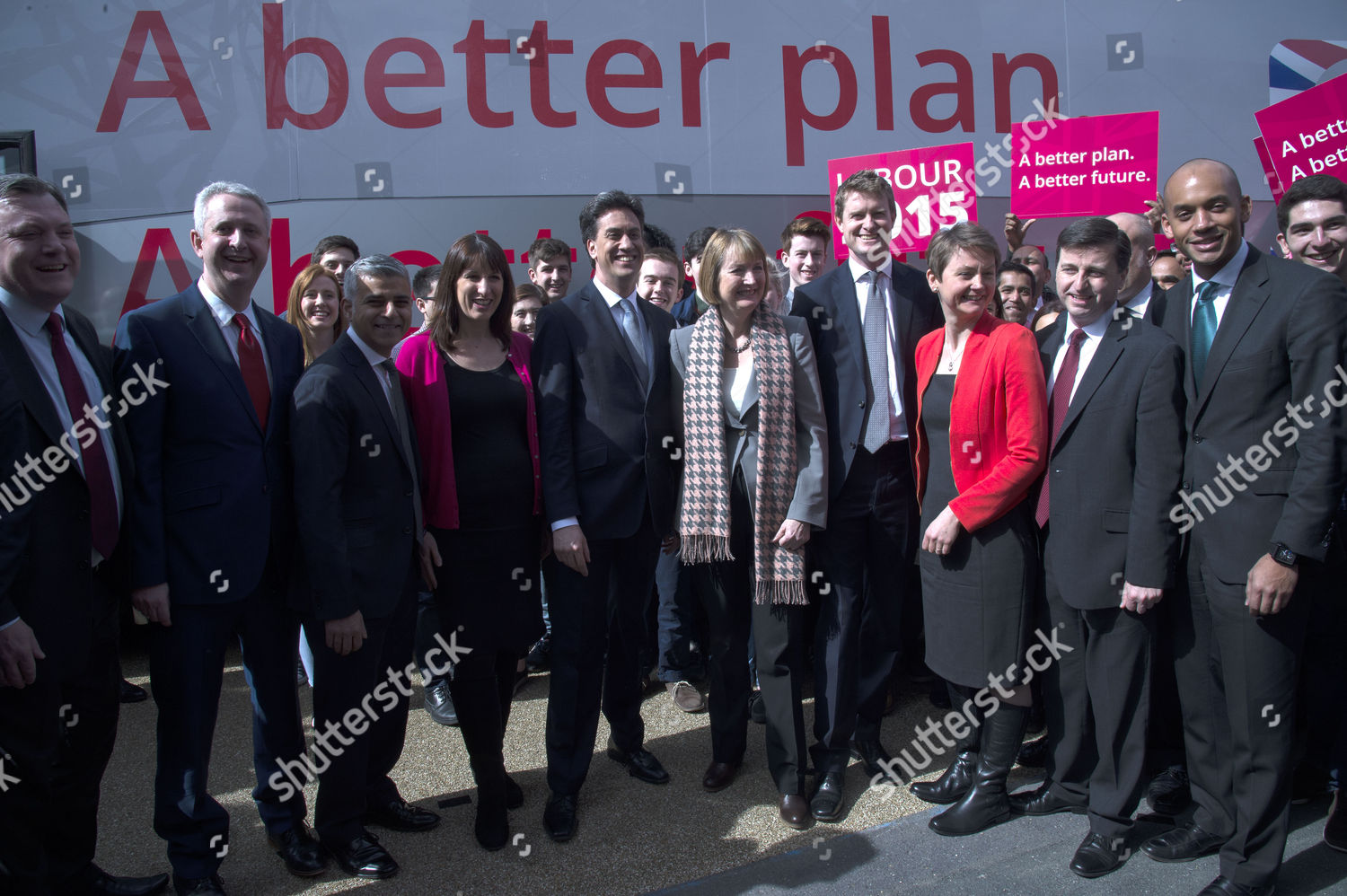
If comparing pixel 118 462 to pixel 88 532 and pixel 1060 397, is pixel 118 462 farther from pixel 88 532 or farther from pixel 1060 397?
pixel 1060 397

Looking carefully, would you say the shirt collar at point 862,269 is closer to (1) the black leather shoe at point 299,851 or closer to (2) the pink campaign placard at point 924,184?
(2) the pink campaign placard at point 924,184

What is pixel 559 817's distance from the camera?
303 centimetres

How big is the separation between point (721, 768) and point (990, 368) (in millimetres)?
1802

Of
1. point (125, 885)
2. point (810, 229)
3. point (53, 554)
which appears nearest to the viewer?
point (53, 554)

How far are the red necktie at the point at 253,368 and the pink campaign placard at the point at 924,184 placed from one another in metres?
3.33

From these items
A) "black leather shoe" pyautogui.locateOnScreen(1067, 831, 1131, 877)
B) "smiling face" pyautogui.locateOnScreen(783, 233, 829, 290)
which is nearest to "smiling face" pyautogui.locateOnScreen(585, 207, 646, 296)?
"smiling face" pyautogui.locateOnScreen(783, 233, 829, 290)

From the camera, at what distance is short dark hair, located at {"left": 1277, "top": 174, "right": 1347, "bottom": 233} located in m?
3.23

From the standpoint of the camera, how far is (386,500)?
9.18ft

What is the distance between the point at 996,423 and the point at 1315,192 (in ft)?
5.28

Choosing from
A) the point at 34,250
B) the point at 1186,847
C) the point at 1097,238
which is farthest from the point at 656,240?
the point at 1186,847

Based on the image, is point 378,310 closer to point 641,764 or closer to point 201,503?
point 201,503

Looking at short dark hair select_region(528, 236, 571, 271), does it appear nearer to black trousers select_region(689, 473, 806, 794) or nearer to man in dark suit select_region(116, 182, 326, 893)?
man in dark suit select_region(116, 182, 326, 893)

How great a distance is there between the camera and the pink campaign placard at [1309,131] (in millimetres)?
4445

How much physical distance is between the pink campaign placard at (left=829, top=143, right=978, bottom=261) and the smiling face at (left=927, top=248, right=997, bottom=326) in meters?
2.05
